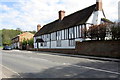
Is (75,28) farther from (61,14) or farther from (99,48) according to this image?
(61,14)

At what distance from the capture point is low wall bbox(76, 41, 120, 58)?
18423mm

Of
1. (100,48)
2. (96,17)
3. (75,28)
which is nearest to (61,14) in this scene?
(75,28)

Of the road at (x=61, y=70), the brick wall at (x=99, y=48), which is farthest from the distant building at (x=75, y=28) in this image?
the road at (x=61, y=70)

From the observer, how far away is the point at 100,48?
20.5m

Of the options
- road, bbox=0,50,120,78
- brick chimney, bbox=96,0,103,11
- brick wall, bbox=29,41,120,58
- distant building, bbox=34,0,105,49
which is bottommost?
road, bbox=0,50,120,78

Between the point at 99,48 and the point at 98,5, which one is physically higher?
the point at 98,5

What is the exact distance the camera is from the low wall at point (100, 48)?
60.4 ft

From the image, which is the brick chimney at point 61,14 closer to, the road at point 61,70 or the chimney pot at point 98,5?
the chimney pot at point 98,5

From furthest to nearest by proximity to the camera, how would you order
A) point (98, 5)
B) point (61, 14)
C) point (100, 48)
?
point (61, 14) → point (98, 5) → point (100, 48)

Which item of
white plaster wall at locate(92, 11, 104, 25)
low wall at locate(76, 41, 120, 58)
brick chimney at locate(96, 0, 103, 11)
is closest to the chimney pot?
brick chimney at locate(96, 0, 103, 11)

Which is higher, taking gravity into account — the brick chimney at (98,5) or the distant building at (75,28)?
the brick chimney at (98,5)

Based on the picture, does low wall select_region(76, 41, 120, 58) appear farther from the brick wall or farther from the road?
the road

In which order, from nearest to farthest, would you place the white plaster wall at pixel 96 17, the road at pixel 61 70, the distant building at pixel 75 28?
the road at pixel 61 70 → the distant building at pixel 75 28 → the white plaster wall at pixel 96 17

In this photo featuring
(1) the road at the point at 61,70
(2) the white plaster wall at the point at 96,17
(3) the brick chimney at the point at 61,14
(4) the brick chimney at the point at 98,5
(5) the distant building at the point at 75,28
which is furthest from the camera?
(3) the brick chimney at the point at 61,14
